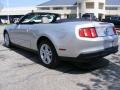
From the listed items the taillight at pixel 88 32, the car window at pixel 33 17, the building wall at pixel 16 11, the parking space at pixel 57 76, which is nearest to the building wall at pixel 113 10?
the building wall at pixel 16 11

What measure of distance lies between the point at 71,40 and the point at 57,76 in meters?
0.93

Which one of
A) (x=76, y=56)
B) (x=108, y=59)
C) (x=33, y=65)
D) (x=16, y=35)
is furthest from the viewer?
(x=16, y=35)

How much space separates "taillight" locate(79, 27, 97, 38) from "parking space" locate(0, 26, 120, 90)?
967 mm

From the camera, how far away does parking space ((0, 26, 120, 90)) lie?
6258 mm

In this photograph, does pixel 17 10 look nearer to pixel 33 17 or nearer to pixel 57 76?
pixel 33 17

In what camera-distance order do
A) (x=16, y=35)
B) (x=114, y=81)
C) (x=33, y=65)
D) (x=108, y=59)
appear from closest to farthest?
1. (x=114, y=81)
2. (x=33, y=65)
3. (x=108, y=59)
4. (x=16, y=35)

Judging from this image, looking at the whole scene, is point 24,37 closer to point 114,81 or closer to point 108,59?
point 108,59

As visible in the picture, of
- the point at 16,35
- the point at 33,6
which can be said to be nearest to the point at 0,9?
the point at 33,6

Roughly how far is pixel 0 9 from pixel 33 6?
43.7 ft

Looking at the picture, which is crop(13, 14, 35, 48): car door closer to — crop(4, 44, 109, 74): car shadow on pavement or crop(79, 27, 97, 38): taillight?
crop(4, 44, 109, 74): car shadow on pavement

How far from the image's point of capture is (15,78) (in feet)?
22.5

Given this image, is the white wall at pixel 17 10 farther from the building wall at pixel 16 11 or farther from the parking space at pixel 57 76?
the parking space at pixel 57 76

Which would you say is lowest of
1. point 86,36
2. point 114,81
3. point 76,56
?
point 114,81

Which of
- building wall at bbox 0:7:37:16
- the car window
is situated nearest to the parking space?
the car window
